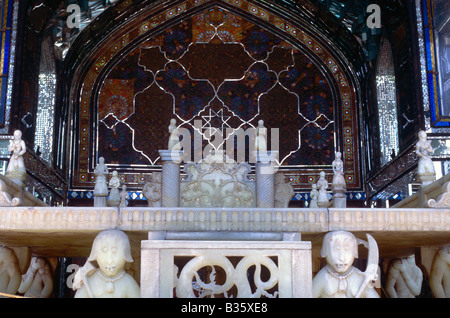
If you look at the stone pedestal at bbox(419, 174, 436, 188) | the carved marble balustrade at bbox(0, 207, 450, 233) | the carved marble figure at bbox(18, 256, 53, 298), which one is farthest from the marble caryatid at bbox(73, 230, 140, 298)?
the stone pedestal at bbox(419, 174, 436, 188)

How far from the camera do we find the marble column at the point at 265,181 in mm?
5852

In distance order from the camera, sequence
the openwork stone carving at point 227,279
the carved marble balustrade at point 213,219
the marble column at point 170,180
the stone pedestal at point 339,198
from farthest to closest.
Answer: the stone pedestal at point 339,198 → the marble column at point 170,180 → the carved marble balustrade at point 213,219 → the openwork stone carving at point 227,279

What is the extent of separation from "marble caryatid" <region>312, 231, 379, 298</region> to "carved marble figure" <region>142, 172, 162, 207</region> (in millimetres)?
2118

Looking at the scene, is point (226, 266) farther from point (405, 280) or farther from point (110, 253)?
point (405, 280)

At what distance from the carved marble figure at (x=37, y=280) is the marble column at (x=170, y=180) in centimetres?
126

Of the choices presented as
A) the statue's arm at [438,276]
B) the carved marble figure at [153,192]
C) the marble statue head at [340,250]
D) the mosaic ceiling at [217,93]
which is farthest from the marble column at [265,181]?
the mosaic ceiling at [217,93]

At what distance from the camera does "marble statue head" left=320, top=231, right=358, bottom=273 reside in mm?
4121

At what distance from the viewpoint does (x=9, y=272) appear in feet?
16.8

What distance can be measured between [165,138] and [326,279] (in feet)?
20.8

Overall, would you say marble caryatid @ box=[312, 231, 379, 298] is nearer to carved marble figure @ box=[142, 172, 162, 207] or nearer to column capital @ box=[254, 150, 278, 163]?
column capital @ box=[254, 150, 278, 163]

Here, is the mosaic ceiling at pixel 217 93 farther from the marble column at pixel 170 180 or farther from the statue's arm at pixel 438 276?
the statue's arm at pixel 438 276

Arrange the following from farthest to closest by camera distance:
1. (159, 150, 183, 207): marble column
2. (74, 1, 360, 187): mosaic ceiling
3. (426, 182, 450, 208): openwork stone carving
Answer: (74, 1, 360, 187): mosaic ceiling
(159, 150, 183, 207): marble column
(426, 182, 450, 208): openwork stone carving

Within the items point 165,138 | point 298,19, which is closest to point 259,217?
point 165,138

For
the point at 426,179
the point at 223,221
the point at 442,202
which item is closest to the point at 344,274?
the point at 223,221
